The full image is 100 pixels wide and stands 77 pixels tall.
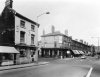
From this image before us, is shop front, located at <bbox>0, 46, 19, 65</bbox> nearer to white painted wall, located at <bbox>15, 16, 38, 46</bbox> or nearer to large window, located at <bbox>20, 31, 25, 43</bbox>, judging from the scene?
white painted wall, located at <bbox>15, 16, 38, 46</bbox>

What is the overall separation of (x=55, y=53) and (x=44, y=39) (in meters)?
8.32

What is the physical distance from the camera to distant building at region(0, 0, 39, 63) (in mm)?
26656

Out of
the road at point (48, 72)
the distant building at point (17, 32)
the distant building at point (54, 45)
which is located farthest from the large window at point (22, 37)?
the distant building at point (54, 45)

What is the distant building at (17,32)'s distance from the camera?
1049 inches

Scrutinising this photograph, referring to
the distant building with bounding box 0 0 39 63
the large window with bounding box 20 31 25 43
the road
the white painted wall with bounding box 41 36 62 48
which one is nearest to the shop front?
the distant building with bounding box 0 0 39 63

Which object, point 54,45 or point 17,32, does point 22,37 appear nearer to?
point 17,32

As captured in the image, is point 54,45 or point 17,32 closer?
point 17,32

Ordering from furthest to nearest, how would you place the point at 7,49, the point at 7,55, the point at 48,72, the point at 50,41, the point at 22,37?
1. the point at 50,41
2. the point at 22,37
3. the point at 7,55
4. the point at 7,49
5. the point at 48,72

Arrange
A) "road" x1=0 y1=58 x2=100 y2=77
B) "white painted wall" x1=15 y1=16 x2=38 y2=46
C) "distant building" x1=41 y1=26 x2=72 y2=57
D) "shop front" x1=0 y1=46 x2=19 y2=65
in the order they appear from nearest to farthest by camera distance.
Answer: "road" x1=0 y1=58 x2=100 y2=77 → "shop front" x1=0 y1=46 x2=19 y2=65 → "white painted wall" x1=15 y1=16 x2=38 y2=46 → "distant building" x1=41 y1=26 x2=72 y2=57

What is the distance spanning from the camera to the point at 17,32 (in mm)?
27000

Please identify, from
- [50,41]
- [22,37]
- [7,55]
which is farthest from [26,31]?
[50,41]

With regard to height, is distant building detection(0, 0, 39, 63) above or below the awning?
above

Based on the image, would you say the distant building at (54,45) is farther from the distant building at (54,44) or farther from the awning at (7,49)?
the awning at (7,49)

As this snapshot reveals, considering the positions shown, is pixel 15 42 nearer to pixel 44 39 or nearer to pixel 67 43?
pixel 44 39
